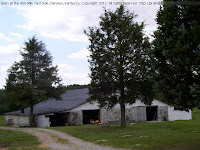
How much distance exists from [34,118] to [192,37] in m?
28.7

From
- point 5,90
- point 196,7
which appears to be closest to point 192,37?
point 196,7

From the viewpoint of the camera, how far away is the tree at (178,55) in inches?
433

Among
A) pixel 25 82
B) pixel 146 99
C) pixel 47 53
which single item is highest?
pixel 47 53

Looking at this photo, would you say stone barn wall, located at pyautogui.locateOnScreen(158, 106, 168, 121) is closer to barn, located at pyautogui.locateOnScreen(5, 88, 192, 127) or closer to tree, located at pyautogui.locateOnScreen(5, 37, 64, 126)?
barn, located at pyautogui.locateOnScreen(5, 88, 192, 127)

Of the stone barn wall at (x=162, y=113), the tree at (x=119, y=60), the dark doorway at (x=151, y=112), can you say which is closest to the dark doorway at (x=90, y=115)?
the dark doorway at (x=151, y=112)

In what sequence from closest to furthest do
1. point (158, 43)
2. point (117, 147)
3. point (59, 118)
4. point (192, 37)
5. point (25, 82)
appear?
point (192, 37), point (158, 43), point (117, 147), point (25, 82), point (59, 118)

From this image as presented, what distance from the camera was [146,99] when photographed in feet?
77.9

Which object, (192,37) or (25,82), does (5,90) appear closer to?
(25,82)

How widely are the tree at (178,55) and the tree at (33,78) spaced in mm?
22028

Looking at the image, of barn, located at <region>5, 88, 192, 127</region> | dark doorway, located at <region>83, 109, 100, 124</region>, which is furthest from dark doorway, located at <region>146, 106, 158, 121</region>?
dark doorway, located at <region>83, 109, 100, 124</region>

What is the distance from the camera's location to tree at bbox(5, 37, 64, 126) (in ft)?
104

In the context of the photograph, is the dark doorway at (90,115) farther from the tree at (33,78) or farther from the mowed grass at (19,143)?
the mowed grass at (19,143)

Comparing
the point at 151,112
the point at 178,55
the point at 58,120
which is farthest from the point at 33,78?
the point at 178,55

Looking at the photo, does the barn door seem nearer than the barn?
No
